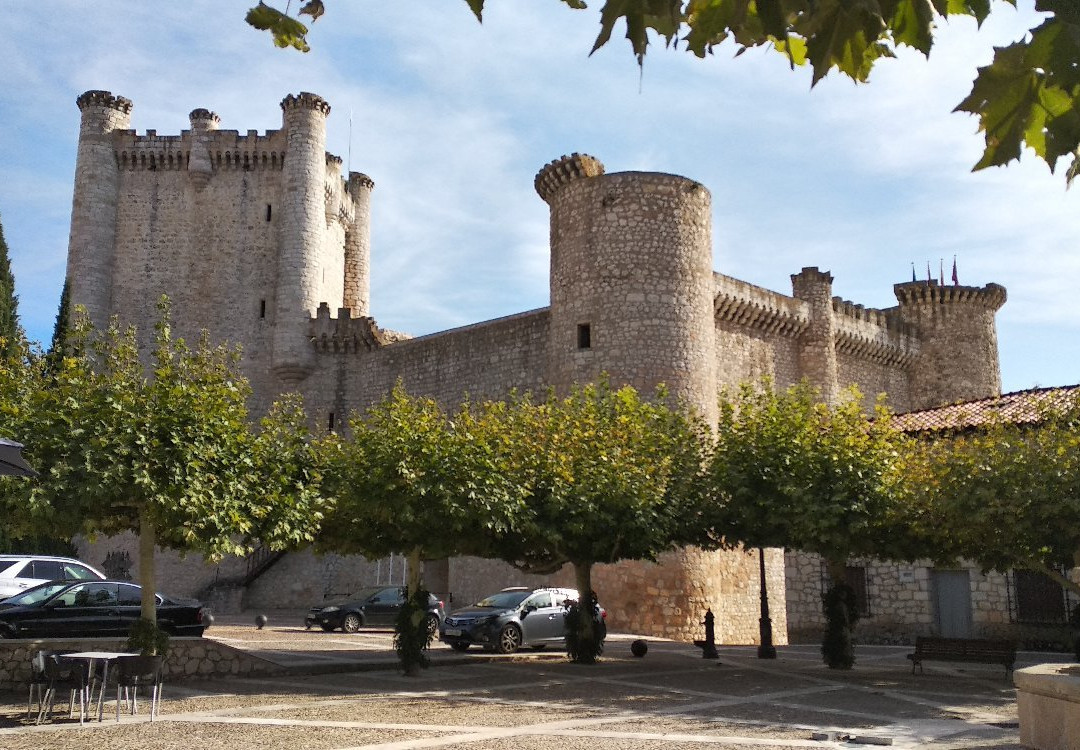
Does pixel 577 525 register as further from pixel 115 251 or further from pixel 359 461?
pixel 115 251

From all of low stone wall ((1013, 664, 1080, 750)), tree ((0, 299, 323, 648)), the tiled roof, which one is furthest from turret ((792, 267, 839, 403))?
low stone wall ((1013, 664, 1080, 750))

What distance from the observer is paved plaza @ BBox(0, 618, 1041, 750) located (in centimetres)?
962

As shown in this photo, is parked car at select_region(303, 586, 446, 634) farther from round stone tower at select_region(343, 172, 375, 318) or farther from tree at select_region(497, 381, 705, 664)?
round stone tower at select_region(343, 172, 375, 318)

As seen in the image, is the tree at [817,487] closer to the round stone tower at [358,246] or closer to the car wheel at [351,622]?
the car wheel at [351,622]

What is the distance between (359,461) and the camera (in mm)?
15633

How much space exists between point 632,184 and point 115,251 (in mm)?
22065

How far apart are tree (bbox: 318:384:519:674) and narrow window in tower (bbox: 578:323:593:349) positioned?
394 inches

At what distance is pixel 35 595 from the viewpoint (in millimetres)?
15102

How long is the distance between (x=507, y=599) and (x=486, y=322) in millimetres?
13150

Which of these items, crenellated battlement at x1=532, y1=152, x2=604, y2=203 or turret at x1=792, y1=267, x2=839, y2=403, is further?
turret at x1=792, y1=267, x2=839, y2=403

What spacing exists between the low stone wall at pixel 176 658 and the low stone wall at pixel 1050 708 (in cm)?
1046

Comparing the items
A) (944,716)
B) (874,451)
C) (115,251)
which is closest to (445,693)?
(944,716)

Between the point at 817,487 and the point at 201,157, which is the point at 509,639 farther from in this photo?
the point at 201,157

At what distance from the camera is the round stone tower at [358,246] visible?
138 ft
